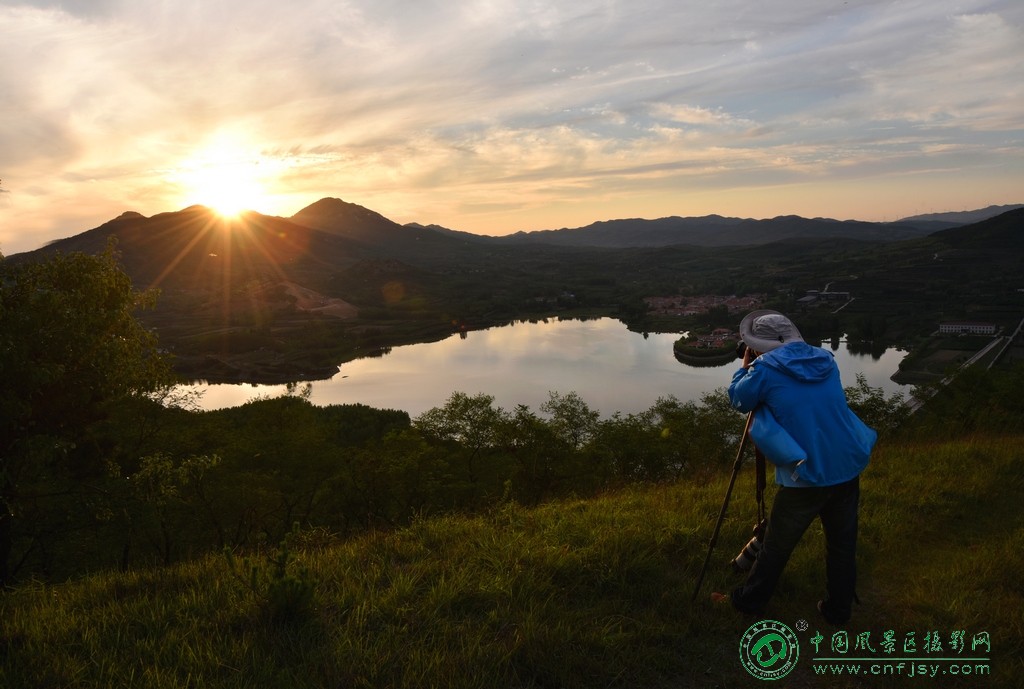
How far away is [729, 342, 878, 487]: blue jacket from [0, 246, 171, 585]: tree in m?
8.04

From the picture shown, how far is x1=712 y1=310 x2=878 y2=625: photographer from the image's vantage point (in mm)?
3297

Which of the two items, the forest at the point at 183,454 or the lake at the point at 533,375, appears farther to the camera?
the lake at the point at 533,375

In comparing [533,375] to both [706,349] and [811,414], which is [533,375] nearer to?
[706,349]

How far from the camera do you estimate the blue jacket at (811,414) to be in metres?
3.29

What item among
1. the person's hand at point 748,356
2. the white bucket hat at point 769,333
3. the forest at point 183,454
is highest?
the white bucket hat at point 769,333

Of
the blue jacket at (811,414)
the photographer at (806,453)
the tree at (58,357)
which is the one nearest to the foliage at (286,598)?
the photographer at (806,453)

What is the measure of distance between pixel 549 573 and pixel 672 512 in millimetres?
2054

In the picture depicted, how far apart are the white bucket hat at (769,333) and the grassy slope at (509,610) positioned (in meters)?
1.88

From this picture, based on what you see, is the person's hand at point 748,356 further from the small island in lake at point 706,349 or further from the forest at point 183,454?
the small island in lake at point 706,349

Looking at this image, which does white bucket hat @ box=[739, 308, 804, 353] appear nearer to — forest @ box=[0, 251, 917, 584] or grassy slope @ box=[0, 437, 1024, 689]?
grassy slope @ box=[0, 437, 1024, 689]

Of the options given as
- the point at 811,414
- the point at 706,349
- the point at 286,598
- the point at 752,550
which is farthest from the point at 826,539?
the point at 706,349

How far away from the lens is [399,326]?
436 ft

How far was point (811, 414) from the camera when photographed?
130 inches

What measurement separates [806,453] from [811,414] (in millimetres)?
246
